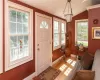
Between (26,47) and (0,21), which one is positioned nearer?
(0,21)

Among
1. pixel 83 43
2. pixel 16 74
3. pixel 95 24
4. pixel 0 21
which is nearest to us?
pixel 0 21

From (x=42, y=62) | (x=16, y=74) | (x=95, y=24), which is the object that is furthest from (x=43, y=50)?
(x=95, y=24)

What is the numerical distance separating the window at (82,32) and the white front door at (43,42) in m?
2.09

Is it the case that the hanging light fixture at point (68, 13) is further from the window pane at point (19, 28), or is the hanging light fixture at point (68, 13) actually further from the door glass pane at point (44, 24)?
the window pane at point (19, 28)

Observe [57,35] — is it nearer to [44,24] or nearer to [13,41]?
[44,24]

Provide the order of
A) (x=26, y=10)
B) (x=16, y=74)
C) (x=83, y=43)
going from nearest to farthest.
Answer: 1. (x=16, y=74)
2. (x=26, y=10)
3. (x=83, y=43)

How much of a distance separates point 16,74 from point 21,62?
0.29 m

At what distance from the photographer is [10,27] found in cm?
216

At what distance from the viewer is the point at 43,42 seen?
3.39m

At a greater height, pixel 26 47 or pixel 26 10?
pixel 26 10

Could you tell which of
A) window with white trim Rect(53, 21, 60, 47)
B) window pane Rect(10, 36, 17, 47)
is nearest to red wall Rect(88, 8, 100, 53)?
window with white trim Rect(53, 21, 60, 47)

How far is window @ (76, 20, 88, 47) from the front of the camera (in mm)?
5047

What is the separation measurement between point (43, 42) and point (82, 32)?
2.65 meters

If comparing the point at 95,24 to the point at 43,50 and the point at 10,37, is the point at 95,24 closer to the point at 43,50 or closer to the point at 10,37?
the point at 43,50
